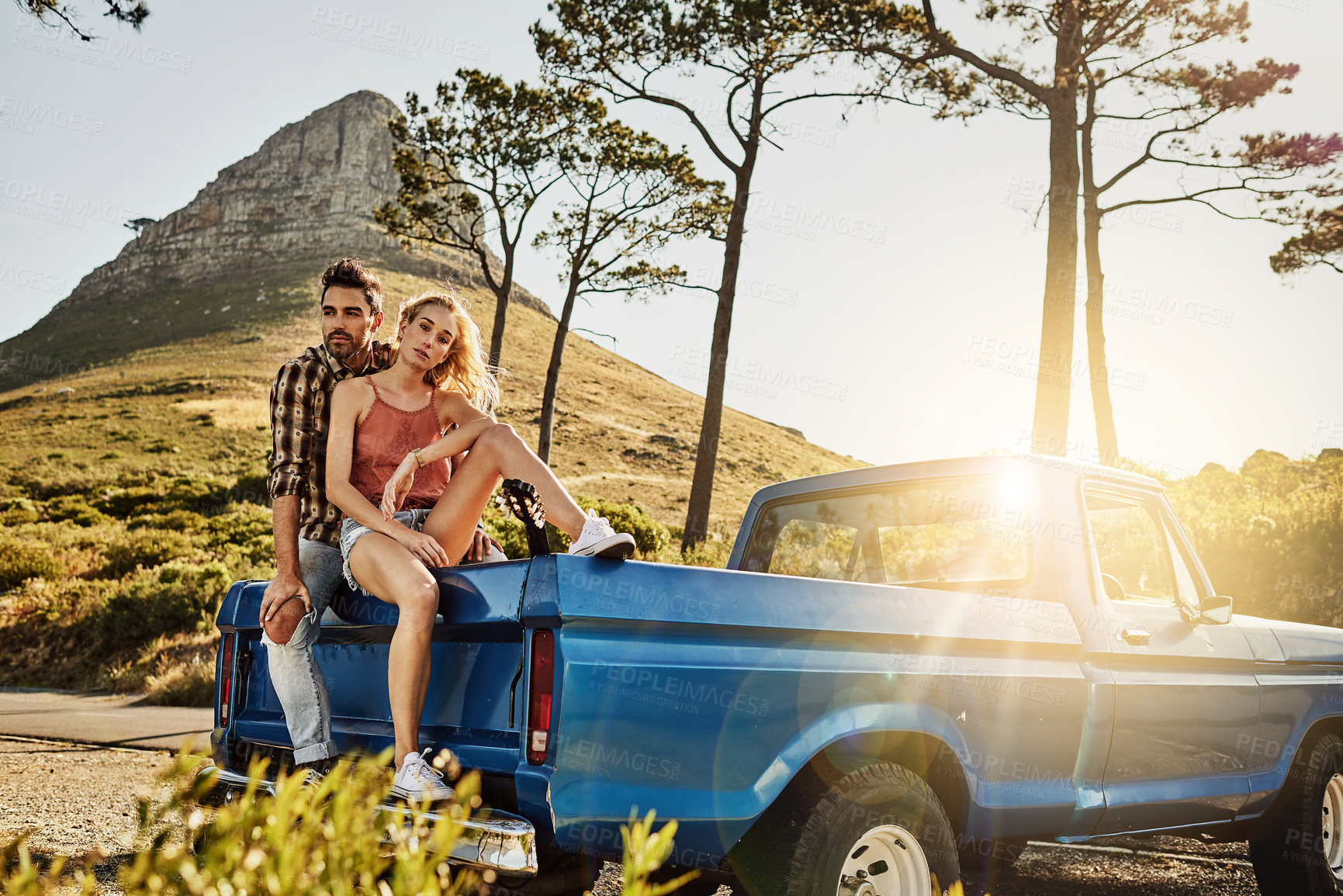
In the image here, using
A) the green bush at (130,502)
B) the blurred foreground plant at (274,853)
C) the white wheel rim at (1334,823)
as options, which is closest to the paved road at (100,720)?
the blurred foreground plant at (274,853)

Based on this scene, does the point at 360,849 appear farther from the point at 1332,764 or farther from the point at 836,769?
the point at 1332,764

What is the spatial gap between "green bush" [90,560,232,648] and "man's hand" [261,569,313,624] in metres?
11.8

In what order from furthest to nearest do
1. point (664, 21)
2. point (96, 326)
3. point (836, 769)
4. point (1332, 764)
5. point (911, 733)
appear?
point (96, 326)
point (664, 21)
point (1332, 764)
point (911, 733)
point (836, 769)

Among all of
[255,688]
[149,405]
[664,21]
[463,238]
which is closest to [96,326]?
[149,405]

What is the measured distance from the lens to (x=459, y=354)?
3912mm

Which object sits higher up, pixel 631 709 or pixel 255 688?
pixel 631 709

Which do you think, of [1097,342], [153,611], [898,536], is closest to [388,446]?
[898,536]

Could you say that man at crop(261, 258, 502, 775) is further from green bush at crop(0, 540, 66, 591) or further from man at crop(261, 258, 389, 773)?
green bush at crop(0, 540, 66, 591)

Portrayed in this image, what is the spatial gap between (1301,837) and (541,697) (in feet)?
12.7

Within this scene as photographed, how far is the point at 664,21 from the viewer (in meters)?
16.7

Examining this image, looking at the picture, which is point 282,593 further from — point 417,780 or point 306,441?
point 417,780

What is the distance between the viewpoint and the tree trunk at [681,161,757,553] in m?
17.0

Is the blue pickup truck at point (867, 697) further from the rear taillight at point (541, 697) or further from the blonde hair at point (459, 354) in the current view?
the blonde hair at point (459, 354)

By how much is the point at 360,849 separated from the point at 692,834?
1156 millimetres
